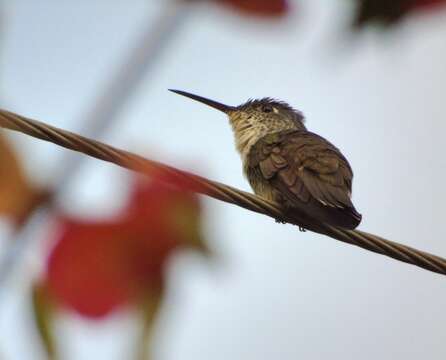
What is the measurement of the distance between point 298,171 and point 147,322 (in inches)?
220

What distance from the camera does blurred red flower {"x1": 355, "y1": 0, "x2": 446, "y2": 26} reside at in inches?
38.8

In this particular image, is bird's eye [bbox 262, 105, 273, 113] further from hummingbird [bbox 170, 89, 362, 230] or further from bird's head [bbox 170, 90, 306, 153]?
hummingbird [bbox 170, 89, 362, 230]

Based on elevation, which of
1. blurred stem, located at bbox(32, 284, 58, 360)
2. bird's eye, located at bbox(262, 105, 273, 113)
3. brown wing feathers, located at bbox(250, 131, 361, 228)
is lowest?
blurred stem, located at bbox(32, 284, 58, 360)

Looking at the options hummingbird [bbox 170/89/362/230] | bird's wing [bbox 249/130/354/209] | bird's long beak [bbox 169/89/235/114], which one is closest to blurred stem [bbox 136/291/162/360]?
hummingbird [bbox 170/89/362/230]

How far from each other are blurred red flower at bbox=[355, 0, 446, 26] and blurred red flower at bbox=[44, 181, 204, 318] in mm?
341

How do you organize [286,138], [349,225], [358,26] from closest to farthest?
[358,26], [349,225], [286,138]

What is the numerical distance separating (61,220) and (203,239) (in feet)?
0.64

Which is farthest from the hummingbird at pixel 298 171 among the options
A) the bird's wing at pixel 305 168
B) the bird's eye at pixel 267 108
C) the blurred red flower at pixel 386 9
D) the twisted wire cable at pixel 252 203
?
Result: the blurred red flower at pixel 386 9

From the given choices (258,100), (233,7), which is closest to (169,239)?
(233,7)

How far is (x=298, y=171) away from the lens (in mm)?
6605

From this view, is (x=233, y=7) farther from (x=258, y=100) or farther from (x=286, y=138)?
(x=258, y=100)

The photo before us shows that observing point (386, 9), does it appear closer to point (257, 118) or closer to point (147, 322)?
point (147, 322)

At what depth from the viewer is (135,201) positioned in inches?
48.4

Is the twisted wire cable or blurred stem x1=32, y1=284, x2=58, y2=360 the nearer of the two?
blurred stem x1=32, y1=284, x2=58, y2=360
